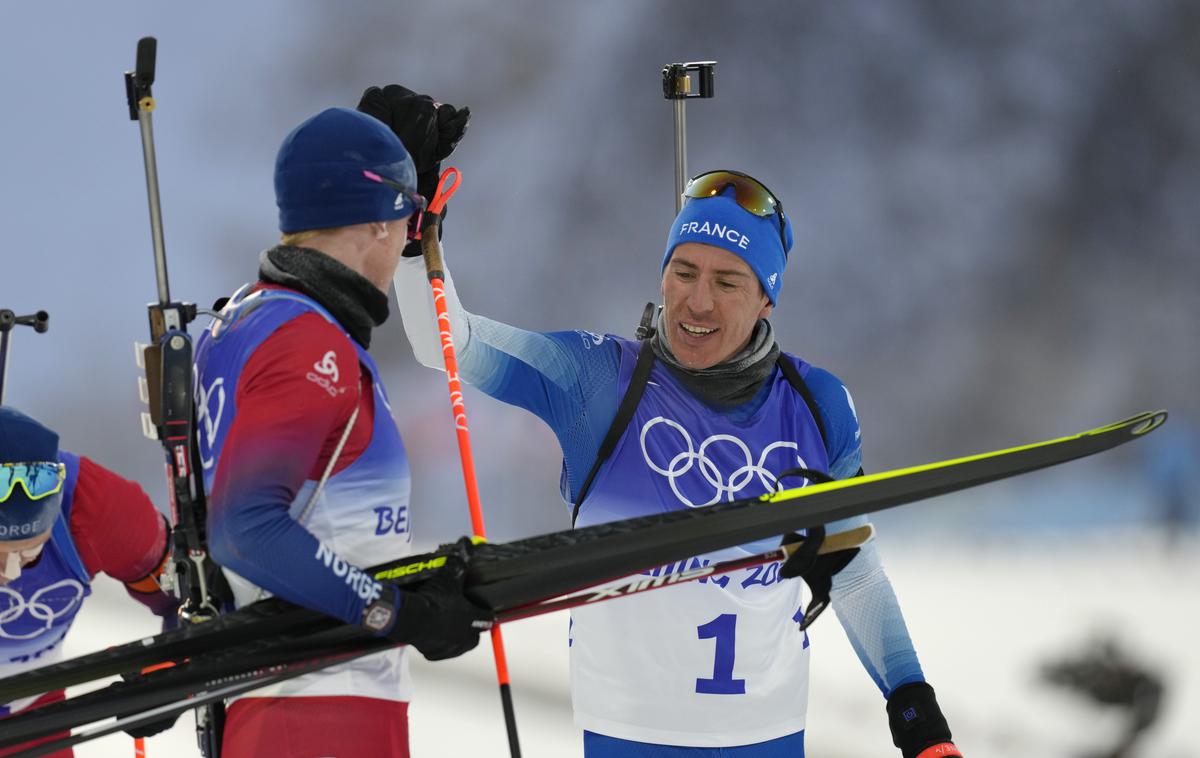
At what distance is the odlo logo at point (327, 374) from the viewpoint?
1.63 meters

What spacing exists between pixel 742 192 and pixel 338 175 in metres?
1.01

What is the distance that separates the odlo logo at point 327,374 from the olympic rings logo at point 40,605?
1.37m

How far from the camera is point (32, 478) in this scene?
250 centimetres

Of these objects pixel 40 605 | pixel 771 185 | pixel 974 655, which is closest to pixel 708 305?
pixel 40 605

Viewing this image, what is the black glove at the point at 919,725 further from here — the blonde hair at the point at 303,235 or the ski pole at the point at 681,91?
the blonde hair at the point at 303,235

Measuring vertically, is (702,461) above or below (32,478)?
below

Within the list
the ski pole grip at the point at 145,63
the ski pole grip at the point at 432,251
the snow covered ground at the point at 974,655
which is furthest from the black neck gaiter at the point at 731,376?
the snow covered ground at the point at 974,655

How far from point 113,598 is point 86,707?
4583mm

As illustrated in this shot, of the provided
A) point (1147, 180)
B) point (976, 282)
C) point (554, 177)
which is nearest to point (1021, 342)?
point (976, 282)

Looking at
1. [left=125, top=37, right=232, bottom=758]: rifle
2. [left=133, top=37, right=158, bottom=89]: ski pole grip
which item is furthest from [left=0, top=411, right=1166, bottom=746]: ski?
[left=133, top=37, right=158, bottom=89]: ski pole grip

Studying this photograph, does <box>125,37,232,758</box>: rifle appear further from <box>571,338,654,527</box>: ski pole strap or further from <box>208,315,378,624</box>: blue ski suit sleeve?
<box>571,338,654,527</box>: ski pole strap

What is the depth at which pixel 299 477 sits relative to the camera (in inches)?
63.9

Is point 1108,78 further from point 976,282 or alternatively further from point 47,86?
point 47,86

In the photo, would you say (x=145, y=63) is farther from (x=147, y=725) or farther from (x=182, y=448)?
(x=147, y=725)
